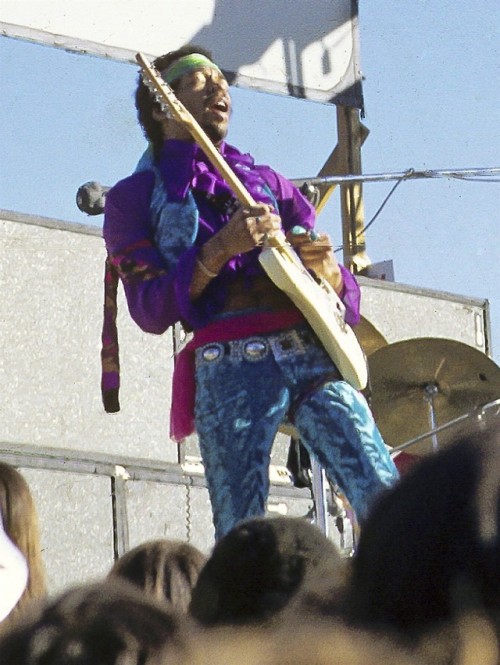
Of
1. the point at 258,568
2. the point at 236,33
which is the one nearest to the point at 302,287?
the point at 258,568

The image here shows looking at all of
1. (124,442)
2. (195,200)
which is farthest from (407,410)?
(195,200)

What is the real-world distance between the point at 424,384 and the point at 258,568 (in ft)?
12.5

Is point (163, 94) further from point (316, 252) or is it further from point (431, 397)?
point (431, 397)

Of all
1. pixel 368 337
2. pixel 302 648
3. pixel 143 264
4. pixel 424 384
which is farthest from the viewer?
pixel 424 384

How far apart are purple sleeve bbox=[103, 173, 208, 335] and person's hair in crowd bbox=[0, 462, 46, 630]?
2.49 feet

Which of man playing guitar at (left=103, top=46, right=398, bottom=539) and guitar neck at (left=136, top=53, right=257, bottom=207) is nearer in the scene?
man playing guitar at (left=103, top=46, right=398, bottom=539)

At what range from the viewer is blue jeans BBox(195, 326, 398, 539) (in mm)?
3475

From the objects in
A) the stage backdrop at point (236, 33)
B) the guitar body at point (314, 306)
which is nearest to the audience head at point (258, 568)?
the guitar body at point (314, 306)

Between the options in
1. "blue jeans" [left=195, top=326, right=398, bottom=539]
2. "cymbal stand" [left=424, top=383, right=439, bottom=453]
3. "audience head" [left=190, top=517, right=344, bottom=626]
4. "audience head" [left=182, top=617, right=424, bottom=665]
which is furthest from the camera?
"cymbal stand" [left=424, top=383, right=439, bottom=453]

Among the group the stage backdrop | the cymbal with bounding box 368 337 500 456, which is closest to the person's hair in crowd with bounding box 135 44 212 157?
the cymbal with bounding box 368 337 500 456

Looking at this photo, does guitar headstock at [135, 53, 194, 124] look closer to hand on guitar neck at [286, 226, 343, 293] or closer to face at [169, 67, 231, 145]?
face at [169, 67, 231, 145]

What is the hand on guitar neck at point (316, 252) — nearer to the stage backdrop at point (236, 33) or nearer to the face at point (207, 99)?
the face at point (207, 99)

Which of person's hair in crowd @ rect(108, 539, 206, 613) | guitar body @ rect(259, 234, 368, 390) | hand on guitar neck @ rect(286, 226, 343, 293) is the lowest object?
person's hair in crowd @ rect(108, 539, 206, 613)

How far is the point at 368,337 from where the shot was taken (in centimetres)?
596
